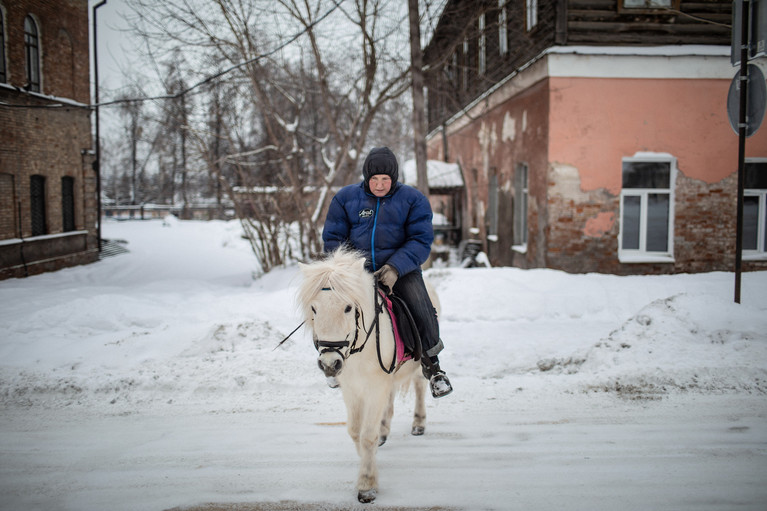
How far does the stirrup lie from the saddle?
0.84ft

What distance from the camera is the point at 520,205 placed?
13.7 meters

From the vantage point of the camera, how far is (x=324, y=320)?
10.0ft

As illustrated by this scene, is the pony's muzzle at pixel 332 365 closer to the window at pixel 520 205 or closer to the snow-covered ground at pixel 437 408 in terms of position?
the snow-covered ground at pixel 437 408

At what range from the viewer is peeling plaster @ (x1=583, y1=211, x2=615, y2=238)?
36.6 ft

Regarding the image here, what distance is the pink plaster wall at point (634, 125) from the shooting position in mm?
11039

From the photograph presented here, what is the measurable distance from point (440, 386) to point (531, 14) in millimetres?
11317

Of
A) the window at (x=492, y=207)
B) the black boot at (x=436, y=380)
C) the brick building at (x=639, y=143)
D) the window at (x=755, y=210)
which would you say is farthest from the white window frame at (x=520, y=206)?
the black boot at (x=436, y=380)

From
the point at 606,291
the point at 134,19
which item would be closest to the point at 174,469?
the point at 606,291

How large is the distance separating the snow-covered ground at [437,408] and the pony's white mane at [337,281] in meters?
1.34

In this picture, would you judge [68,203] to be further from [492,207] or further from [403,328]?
[403,328]

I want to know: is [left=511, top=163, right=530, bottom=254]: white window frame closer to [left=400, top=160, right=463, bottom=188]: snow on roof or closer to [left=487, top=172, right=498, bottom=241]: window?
[left=487, top=172, right=498, bottom=241]: window

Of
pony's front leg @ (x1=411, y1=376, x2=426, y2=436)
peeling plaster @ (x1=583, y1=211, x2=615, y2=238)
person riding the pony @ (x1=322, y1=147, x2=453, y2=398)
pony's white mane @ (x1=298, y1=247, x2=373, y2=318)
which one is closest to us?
pony's white mane @ (x1=298, y1=247, x2=373, y2=318)

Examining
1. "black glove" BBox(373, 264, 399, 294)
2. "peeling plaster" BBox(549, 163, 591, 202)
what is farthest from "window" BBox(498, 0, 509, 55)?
"black glove" BBox(373, 264, 399, 294)

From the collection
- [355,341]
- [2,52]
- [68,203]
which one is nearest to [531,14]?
[355,341]
